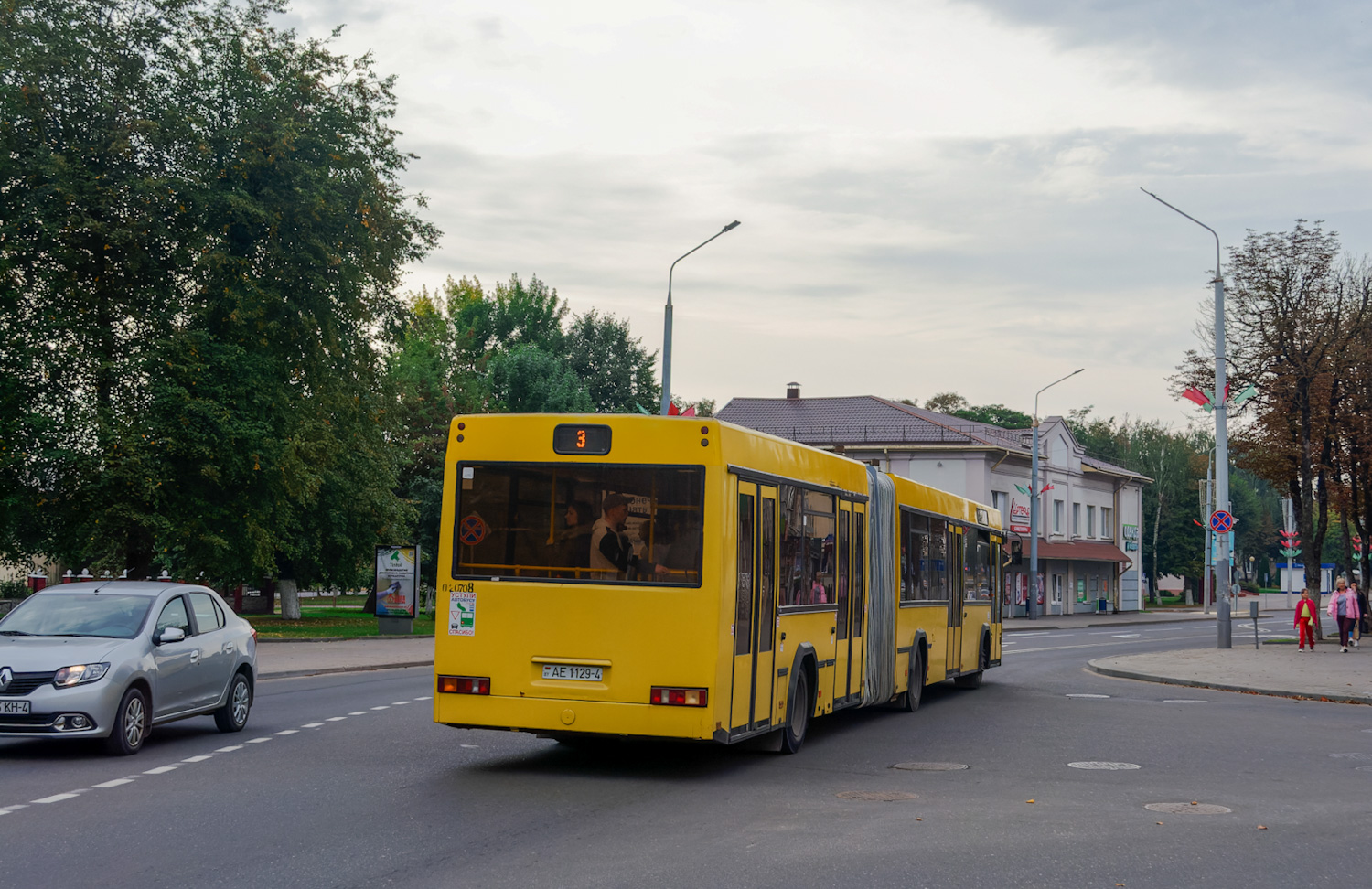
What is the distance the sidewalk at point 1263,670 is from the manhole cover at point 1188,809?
1254 cm

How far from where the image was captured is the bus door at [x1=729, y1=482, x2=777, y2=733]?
11.5 m

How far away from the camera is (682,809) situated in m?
10.0

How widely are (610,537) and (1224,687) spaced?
1606 cm

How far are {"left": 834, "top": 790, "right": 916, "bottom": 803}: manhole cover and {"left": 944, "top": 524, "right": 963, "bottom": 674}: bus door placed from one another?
28.9 ft

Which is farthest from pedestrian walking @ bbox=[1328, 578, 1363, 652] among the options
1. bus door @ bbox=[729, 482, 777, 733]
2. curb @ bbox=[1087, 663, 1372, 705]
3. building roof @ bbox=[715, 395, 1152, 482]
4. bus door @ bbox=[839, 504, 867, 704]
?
building roof @ bbox=[715, 395, 1152, 482]

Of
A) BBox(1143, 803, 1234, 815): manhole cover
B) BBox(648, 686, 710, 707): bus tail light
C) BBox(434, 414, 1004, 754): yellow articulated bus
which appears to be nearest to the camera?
Result: BBox(1143, 803, 1234, 815): manhole cover

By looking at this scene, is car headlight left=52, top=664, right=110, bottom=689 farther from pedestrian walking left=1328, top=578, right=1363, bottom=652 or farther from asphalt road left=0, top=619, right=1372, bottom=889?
pedestrian walking left=1328, top=578, right=1363, bottom=652

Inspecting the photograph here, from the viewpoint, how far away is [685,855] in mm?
8180

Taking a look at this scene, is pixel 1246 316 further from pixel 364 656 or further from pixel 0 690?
pixel 0 690

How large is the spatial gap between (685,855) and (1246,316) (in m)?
35.4

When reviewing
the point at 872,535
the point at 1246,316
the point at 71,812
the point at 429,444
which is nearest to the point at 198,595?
the point at 71,812

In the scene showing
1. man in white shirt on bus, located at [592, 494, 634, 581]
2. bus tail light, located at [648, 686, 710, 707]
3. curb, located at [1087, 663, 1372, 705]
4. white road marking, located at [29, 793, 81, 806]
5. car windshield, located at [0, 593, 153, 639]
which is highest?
man in white shirt on bus, located at [592, 494, 634, 581]

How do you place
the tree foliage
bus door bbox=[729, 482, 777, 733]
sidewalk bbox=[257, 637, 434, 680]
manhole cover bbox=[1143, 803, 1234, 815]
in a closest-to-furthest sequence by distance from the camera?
manhole cover bbox=[1143, 803, 1234, 815] < bus door bbox=[729, 482, 777, 733] < sidewalk bbox=[257, 637, 434, 680] < the tree foliage

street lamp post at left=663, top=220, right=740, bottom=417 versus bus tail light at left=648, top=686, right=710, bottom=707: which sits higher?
street lamp post at left=663, top=220, right=740, bottom=417
